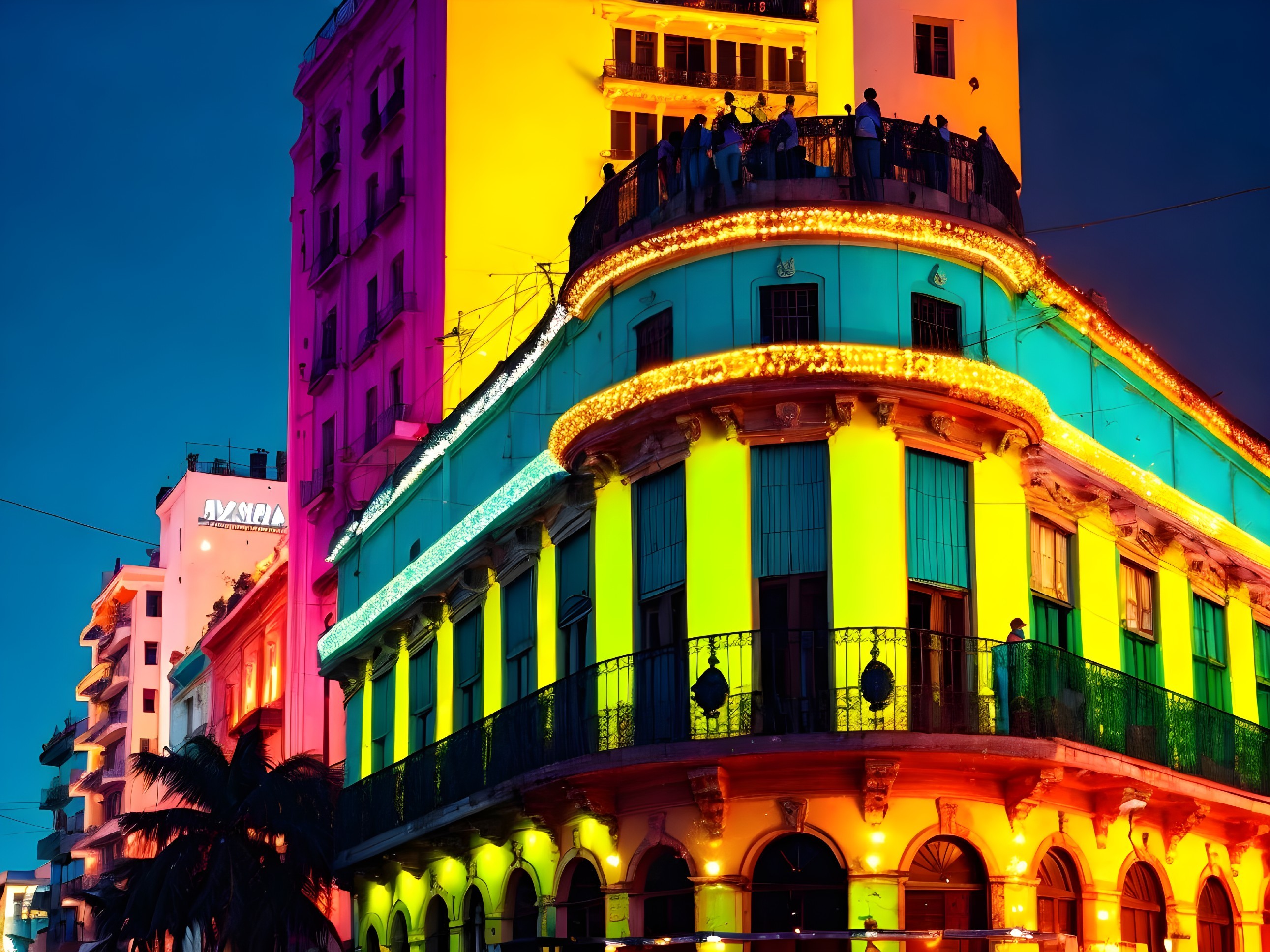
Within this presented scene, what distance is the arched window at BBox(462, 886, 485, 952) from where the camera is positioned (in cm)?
2861

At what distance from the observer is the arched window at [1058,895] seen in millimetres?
23016

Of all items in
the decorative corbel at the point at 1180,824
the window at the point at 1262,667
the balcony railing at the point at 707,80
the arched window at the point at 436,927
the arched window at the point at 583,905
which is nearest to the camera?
the arched window at the point at 583,905

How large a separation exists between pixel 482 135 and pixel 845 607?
22444 millimetres

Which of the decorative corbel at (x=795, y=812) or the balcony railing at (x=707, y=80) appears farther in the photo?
the balcony railing at (x=707, y=80)

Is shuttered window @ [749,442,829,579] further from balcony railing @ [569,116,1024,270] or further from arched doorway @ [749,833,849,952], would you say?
arched doorway @ [749,833,849,952]

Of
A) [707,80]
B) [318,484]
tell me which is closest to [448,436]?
[318,484]

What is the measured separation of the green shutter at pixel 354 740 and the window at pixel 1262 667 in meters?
15.5

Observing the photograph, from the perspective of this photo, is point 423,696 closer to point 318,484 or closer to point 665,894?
point 665,894

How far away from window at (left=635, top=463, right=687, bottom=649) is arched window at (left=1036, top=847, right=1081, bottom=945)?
201 inches

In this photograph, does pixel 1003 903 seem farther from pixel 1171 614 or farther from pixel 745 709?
pixel 1171 614

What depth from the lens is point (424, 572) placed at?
3175cm

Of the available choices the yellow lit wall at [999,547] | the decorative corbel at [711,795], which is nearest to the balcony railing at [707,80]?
the yellow lit wall at [999,547]

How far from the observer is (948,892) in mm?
22125

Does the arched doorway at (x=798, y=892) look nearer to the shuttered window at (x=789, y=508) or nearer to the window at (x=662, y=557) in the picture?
the window at (x=662, y=557)
